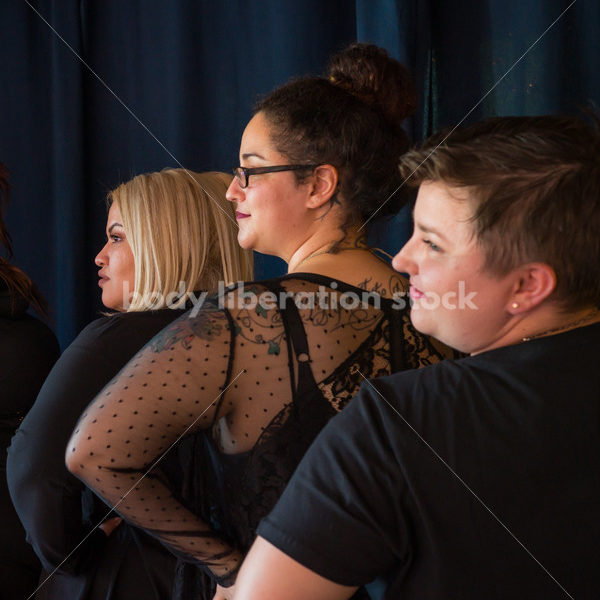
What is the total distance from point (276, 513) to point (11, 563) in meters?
0.99

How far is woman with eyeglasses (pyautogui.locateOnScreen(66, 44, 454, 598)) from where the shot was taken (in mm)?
945

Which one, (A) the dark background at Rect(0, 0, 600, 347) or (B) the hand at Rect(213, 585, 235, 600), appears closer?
(B) the hand at Rect(213, 585, 235, 600)

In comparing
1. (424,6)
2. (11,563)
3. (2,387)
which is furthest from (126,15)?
(11,563)

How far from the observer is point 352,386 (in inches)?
38.5

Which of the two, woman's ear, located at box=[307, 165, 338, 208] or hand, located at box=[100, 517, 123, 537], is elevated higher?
woman's ear, located at box=[307, 165, 338, 208]

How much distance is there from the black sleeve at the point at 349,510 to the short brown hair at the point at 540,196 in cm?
22

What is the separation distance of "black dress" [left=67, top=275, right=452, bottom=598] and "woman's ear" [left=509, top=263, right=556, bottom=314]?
11.5 inches

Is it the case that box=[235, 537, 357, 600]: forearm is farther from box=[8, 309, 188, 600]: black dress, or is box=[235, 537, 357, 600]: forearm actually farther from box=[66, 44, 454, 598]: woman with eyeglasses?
box=[8, 309, 188, 600]: black dress

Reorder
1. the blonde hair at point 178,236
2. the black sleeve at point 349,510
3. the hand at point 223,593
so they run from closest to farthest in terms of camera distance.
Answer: the black sleeve at point 349,510, the hand at point 223,593, the blonde hair at point 178,236

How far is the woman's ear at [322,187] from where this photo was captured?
117 centimetres

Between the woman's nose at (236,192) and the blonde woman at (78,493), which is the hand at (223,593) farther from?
the woman's nose at (236,192)

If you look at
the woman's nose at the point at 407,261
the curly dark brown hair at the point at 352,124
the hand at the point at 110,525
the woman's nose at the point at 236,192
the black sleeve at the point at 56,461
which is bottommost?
the hand at the point at 110,525

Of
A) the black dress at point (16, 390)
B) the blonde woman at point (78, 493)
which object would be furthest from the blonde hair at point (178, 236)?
the black dress at point (16, 390)

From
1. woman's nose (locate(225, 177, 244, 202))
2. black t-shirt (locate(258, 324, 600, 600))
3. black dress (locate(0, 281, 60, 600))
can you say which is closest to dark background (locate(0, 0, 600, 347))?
black dress (locate(0, 281, 60, 600))
